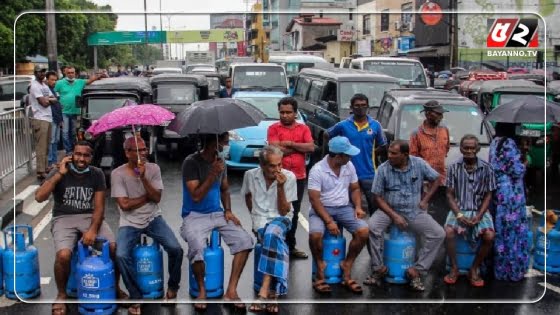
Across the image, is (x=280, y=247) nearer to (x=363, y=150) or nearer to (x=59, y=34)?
(x=363, y=150)

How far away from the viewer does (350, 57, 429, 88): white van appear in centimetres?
1756

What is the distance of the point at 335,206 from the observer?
6078 mm

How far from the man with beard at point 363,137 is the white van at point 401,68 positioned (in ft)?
35.4

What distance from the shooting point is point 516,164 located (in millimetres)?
6117

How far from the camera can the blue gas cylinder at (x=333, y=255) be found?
6.06 m

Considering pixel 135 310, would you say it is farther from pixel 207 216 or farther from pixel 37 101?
pixel 37 101

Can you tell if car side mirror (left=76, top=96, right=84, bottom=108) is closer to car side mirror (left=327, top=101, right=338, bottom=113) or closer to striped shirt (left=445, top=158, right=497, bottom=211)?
car side mirror (left=327, top=101, right=338, bottom=113)

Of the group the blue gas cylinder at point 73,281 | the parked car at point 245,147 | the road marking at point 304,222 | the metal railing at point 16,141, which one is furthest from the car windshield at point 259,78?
the blue gas cylinder at point 73,281

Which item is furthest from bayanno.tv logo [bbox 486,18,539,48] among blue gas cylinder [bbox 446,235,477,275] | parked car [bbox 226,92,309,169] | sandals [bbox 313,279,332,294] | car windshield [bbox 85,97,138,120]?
car windshield [bbox 85,97,138,120]

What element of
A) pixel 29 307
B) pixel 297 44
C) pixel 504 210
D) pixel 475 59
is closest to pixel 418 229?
pixel 504 210

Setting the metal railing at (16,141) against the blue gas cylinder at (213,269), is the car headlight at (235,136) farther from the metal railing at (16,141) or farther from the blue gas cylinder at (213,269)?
the blue gas cylinder at (213,269)

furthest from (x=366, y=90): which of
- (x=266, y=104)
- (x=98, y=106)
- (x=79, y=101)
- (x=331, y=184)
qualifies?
(x=331, y=184)

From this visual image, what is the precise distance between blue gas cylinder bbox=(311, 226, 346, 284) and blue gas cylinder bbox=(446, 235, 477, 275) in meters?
1.16

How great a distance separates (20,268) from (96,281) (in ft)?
2.77
